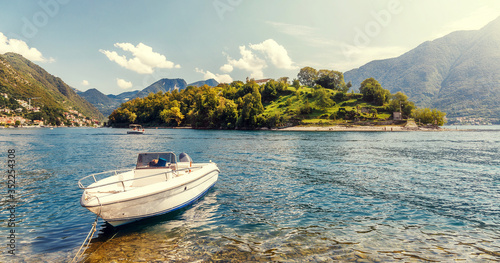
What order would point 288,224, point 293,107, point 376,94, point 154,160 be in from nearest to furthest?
point 288,224 → point 154,160 → point 376,94 → point 293,107

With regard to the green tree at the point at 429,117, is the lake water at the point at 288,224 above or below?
below

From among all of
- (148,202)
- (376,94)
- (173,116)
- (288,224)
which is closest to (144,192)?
(148,202)

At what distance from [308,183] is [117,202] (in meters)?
12.9

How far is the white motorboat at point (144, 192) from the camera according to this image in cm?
917

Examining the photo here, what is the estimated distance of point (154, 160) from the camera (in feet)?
42.4

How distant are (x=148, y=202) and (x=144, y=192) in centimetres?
48

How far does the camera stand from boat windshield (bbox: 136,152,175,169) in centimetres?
1288

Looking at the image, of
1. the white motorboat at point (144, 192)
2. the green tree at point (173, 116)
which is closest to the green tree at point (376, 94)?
the green tree at point (173, 116)

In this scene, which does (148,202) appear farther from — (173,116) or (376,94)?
(173,116)

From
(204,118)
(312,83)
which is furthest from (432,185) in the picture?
(312,83)

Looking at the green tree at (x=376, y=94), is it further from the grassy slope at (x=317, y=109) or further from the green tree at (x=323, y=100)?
the green tree at (x=323, y=100)

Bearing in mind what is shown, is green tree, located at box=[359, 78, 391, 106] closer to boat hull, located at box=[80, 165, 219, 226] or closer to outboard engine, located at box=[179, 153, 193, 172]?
outboard engine, located at box=[179, 153, 193, 172]

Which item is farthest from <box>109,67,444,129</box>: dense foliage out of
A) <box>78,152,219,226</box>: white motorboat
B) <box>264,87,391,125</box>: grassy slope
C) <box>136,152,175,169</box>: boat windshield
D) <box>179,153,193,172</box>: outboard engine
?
<box>78,152,219,226</box>: white motorboat

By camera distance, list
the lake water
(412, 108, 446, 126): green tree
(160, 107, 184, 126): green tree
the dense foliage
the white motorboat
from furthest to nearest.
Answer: (160, 107, 184, 126): green tree < the dense foliage < (412, 108, 446, 126): green tree < the white motorboat < the lake water
